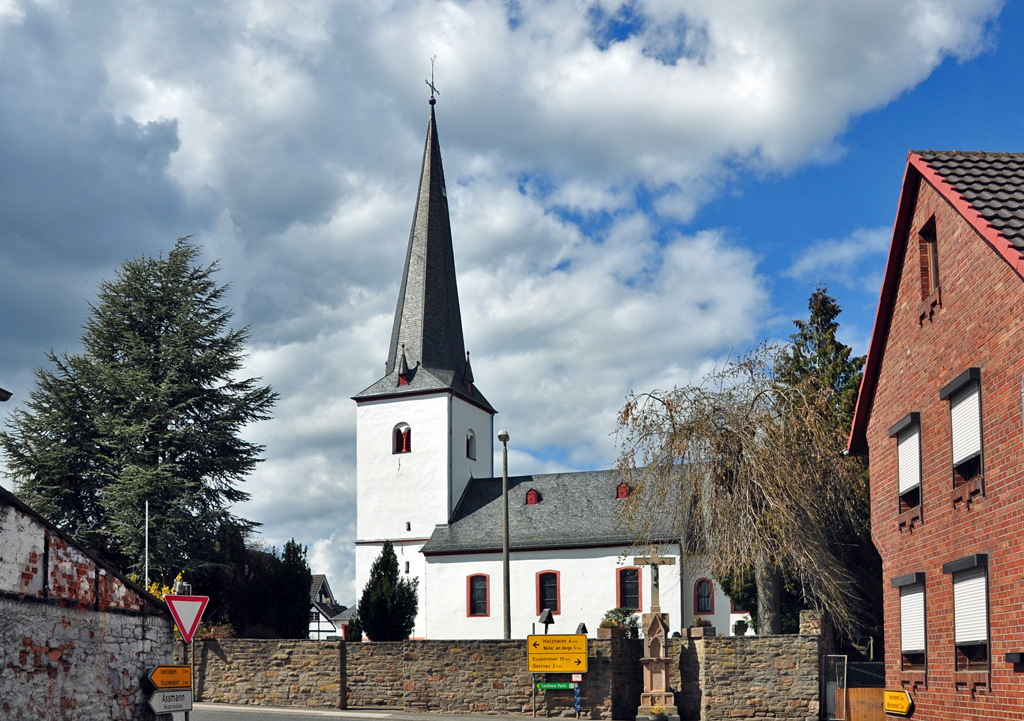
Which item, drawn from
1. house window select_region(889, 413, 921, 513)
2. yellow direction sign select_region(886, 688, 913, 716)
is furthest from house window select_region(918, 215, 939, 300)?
yellow direction sign select_region(886, 688, 913, 716)

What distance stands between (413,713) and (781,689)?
9047 millimetres

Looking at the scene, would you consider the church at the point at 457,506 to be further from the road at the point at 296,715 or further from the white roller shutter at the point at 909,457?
the white roller shutter at the point at 909,457

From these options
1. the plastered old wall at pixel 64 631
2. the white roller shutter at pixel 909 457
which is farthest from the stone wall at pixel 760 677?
the plastered old wall at pixel 64 631

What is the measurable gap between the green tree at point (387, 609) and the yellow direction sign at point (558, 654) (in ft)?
55.4

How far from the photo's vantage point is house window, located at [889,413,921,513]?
44.7ft

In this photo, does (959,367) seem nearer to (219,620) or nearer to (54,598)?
(54,598)

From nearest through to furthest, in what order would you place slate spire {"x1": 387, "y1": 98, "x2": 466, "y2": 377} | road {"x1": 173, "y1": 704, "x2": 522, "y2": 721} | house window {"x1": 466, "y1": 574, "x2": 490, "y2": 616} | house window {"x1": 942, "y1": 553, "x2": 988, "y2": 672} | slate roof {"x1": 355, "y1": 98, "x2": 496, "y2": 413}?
1. house window {"x1": 942, "y1": 553, "x2": 988, "y2": 672}
2. road {"x1": 173, "y1": 704, "x2": 522, "y2": 721}
3. house window {"x1": 466, "y1": 574, "x2": 490, "y2": 616}
4. slate roof {"x1": 355, "y1": 98, "x2": 496, "y2": 413}
5. slate spire {"x1": 387, "y1": 98, "x2": 466, "y2": 377}

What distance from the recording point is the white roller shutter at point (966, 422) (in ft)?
37.4

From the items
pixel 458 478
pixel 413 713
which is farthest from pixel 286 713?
pixel 458 478

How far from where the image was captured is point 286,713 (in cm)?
2472

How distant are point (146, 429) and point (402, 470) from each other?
1494 cm

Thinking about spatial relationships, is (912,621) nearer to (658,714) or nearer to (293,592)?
(658,714)

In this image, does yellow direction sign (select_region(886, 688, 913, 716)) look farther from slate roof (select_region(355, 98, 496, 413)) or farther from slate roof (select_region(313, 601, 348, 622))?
slate roof (select_region(313, 601, 348, 622))

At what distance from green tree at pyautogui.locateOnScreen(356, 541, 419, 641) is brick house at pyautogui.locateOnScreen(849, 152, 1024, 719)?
28.1 metres
